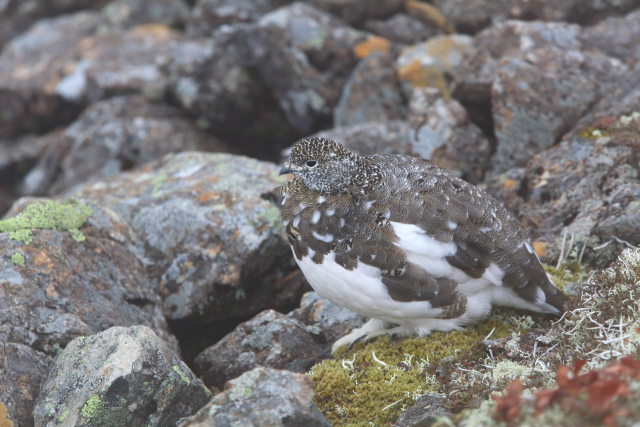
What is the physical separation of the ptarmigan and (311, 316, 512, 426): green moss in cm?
14

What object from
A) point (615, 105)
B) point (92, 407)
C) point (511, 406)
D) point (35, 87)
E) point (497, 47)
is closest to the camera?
point (511, 406)

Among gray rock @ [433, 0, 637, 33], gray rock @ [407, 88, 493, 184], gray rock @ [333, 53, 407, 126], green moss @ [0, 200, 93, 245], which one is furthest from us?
gray rock @ [433, 0, 637, 33]

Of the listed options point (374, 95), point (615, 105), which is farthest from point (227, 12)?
point (615, 105)

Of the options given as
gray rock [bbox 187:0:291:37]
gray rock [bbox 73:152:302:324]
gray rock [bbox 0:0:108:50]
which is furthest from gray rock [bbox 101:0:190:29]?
gray rock [bbox 73:152:302:324]

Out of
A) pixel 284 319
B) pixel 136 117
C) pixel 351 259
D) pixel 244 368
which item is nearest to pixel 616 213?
pixel 351 259

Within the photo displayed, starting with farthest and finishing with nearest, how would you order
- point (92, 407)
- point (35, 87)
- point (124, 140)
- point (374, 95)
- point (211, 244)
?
point (35, 87), point (124, 140), point (374, 95), point (211, 244), point (92, 407)

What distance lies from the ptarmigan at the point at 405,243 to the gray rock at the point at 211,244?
4.12 ft

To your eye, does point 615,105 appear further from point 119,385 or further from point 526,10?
point 119,385

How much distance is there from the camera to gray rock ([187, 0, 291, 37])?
10.8 m

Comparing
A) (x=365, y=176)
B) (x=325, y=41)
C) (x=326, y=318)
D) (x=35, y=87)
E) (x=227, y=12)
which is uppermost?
(x=365, y=176)

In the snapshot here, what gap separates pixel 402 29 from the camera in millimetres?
9883

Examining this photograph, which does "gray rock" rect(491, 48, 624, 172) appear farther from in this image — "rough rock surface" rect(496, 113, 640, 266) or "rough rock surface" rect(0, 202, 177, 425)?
"rough rock surface" rect(0, 202, 177, 425)

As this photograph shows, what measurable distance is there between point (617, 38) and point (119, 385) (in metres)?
6.32

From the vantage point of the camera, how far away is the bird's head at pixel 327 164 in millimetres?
4902
